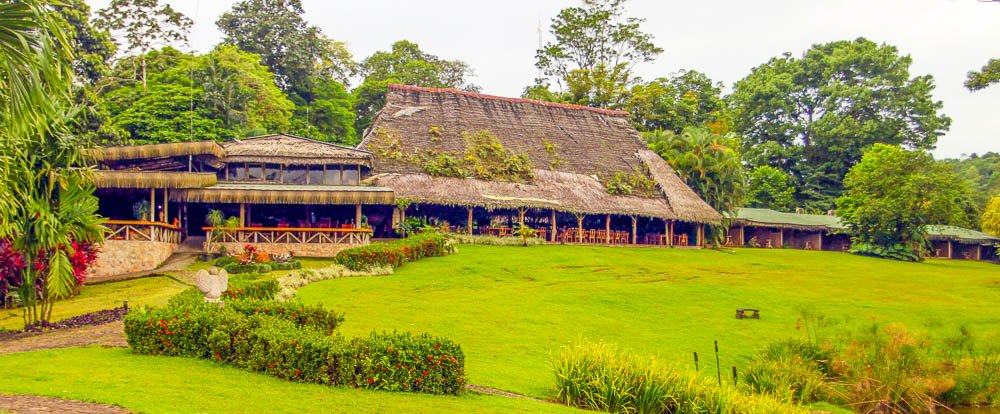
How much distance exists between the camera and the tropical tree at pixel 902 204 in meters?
39.4

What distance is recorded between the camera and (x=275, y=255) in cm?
2794

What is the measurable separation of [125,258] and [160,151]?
5.94m

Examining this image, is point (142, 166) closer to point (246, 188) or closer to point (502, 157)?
point (246, 188)

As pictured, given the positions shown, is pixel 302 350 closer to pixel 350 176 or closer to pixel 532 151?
pixel 350 176

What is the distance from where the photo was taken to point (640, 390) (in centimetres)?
1198

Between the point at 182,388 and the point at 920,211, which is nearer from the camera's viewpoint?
the point at 182,388

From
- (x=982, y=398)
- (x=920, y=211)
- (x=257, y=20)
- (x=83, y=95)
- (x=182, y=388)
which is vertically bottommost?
(x=982, y=398)

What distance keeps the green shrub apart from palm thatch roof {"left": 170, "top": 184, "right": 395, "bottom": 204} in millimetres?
19094

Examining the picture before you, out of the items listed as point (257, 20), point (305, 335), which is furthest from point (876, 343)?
point (257, 20)

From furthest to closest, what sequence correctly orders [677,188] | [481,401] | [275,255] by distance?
[677,188] → [275,255] → [481,401]

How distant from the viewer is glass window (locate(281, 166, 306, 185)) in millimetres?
34719

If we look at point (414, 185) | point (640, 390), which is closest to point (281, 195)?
point (414, 185)

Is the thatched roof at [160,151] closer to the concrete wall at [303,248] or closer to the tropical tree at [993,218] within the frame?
the concrete wall at [303,248]

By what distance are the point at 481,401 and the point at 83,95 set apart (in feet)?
115
